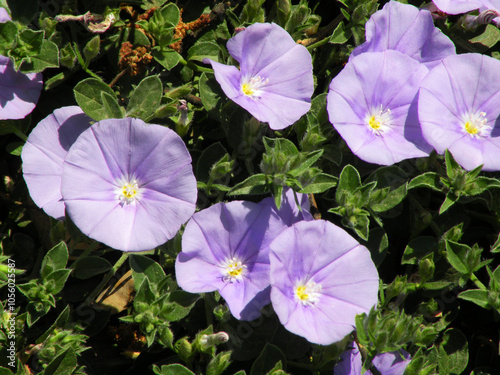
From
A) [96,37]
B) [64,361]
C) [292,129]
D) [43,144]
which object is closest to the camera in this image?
[64,361]

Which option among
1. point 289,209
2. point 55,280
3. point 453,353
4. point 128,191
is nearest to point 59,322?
point 55,280

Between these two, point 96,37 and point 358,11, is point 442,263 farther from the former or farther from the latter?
point 96,37

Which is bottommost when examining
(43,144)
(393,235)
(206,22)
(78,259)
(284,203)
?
(393,235)

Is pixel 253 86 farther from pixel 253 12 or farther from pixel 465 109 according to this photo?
pixel 465 109

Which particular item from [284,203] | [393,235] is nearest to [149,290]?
[284,203]

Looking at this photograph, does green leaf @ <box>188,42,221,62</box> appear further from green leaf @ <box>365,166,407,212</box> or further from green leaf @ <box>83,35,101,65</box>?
green leaf @ <box>365,166,407,212</box>

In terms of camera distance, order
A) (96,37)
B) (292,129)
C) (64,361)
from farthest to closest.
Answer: (292,129) → (96,37) → (64,361)
